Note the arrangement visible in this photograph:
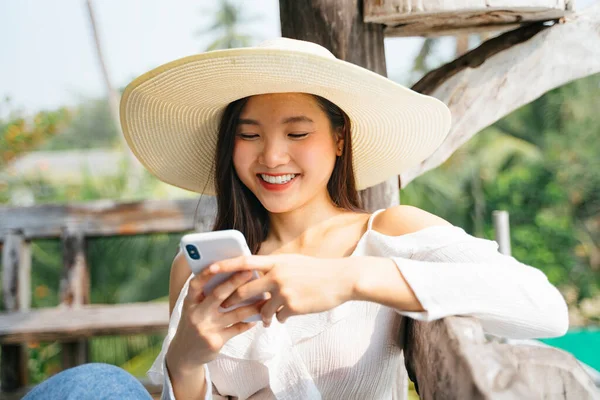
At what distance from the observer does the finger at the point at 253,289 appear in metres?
1.08

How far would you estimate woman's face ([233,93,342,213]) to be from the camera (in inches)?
60.1

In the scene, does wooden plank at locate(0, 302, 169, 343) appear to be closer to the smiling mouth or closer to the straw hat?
the straw hat

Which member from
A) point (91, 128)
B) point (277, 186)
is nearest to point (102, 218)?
point (277, 186)

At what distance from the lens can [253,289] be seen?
3.58ft

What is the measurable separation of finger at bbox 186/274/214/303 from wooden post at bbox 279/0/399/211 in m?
1.01

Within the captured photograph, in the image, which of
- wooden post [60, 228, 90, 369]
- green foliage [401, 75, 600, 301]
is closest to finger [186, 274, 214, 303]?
wooden post [60, 228, 90, 369]

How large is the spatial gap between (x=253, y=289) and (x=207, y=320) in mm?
162

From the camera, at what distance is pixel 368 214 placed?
1.69 meters

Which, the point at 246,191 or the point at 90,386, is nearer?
the point at 90,386

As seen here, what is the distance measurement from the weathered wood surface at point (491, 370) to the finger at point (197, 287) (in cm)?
39

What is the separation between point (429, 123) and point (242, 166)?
0.49 meters

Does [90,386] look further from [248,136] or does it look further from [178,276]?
[248,136]

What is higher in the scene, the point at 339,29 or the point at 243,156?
the point at 339,29

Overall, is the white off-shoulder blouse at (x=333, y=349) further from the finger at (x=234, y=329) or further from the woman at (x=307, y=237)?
the finger at (x=234, y=329)
